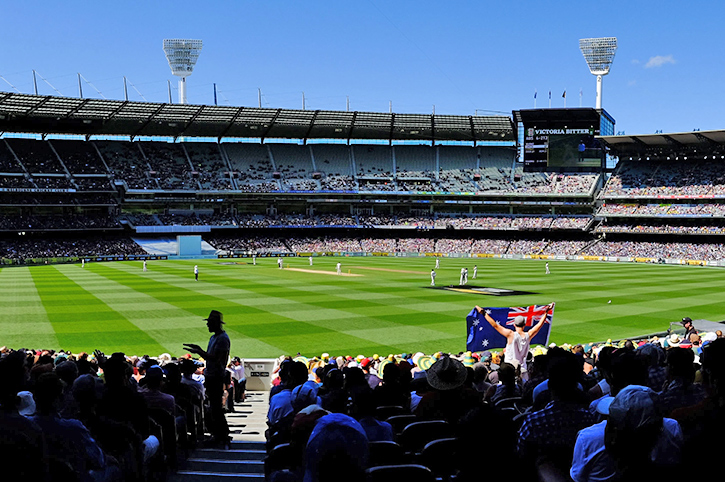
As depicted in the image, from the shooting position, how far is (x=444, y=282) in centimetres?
4056

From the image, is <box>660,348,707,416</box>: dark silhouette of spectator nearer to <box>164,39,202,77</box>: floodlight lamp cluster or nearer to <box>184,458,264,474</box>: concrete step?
<box>184,458,264,474</box>: concrete step

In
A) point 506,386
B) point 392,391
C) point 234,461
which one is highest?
point 392,391

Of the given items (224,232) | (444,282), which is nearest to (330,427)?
(444,282)

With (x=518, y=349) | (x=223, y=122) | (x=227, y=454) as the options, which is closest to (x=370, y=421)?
(x=227, y=454)

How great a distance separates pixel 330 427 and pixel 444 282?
37604 millimetres

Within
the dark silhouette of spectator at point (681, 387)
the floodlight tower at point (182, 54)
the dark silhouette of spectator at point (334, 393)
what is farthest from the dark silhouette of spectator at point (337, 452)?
the floodlight tower at point (182, 54)

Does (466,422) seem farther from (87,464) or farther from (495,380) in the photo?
(495,380)

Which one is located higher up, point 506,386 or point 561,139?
point 561,139

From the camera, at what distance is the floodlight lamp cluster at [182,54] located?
288ft

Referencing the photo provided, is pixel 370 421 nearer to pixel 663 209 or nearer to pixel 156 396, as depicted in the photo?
pixel 156 396

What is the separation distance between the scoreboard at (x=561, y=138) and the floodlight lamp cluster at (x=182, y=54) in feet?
176

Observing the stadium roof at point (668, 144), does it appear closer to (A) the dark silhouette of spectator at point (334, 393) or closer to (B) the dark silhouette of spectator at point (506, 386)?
(B) the dark silhouette of spectator at point (506, 386)

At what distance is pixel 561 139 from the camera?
284ft

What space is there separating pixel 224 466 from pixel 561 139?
291 feet
